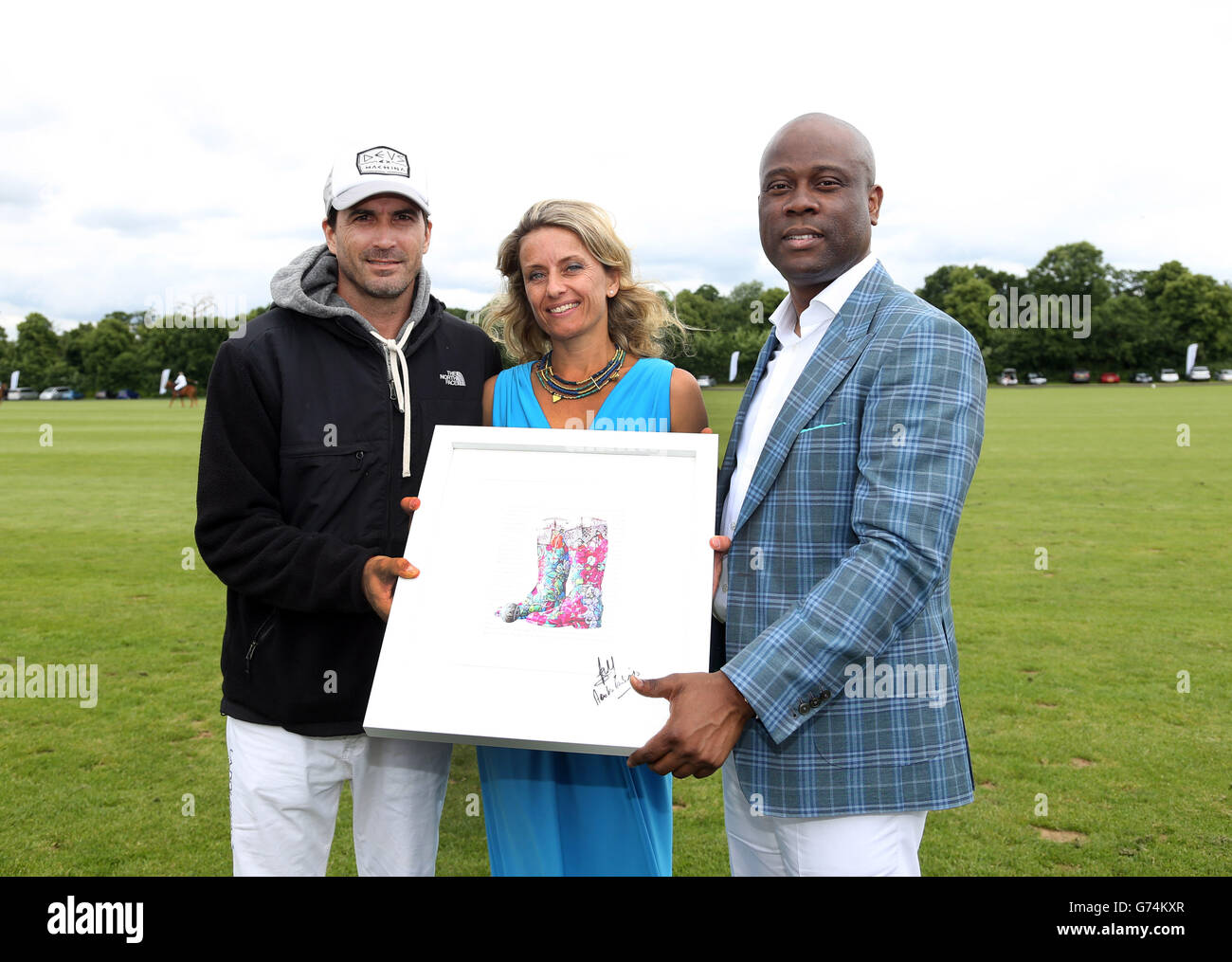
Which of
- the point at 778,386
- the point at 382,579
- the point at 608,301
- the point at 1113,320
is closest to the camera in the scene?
the point at 778,386

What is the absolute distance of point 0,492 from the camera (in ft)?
67.2

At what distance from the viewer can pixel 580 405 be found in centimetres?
381

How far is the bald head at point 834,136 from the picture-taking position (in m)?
3.09

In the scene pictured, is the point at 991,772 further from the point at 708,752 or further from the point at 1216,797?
the point at 708,752

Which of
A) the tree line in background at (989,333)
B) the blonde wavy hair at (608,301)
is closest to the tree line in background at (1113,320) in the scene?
the tree line in background at (989,333)

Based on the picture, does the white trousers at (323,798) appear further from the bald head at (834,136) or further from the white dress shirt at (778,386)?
the bald head at (834,136)

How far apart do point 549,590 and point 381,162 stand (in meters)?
1.85

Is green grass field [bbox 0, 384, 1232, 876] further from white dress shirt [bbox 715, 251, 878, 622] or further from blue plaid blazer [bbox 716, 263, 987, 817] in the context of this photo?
white dress shirt [bbox 715, 251, 878, 622]

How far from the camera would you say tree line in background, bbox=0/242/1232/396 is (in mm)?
92875

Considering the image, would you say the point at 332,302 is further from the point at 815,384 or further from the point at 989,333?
the point at 989,333
